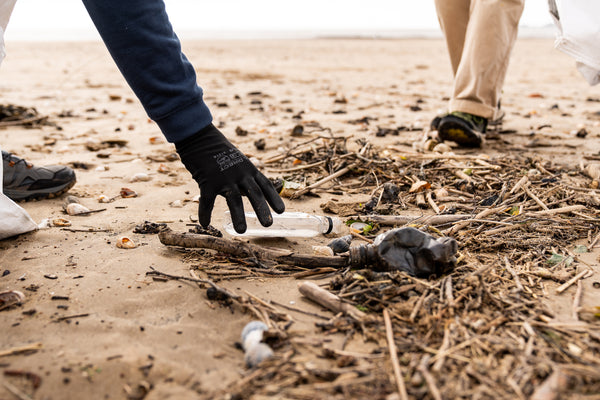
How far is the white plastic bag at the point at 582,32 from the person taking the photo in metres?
3.03

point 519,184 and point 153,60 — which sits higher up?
point 153,60

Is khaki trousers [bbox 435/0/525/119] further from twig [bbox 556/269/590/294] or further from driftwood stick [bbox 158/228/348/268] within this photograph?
driftwood stick [bbox 158/228/348/268]

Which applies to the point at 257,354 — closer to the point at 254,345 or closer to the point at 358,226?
the point at 254,345

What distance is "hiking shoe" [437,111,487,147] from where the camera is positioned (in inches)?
148

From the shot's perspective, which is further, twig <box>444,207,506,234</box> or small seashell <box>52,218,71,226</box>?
small seashell <box>52,218,71,226</box>

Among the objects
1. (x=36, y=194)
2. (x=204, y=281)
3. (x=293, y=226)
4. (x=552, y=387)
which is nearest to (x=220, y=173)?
(x=204, y=281)

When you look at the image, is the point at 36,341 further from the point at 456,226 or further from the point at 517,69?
the point at 517,69

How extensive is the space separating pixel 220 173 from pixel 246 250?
1.14 ft

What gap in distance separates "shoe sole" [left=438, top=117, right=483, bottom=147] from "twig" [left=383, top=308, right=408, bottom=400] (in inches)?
99.9

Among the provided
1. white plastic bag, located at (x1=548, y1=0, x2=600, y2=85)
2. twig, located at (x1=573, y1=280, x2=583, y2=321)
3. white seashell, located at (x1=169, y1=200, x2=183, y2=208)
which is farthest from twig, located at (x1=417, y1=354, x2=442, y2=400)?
white plastic bag, located at (x1=548, y1=0, x2=600, y2=85)

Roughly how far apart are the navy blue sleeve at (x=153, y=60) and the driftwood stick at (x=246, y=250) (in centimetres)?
45

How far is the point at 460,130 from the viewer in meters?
3.77

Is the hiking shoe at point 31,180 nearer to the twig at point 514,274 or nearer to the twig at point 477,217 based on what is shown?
the twig at point 477,217

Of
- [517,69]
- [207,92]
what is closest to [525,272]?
[207,92]
